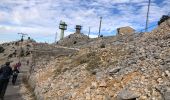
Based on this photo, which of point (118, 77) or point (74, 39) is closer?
point (118, 77)

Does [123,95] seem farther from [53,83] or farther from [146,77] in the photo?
[53,83]

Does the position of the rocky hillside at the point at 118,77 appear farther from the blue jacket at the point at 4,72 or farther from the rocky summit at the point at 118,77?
the blue jacket at the point at 4,72

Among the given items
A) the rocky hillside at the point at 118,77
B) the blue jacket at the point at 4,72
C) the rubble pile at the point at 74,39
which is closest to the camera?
the rocky hillside at the point at 118,77

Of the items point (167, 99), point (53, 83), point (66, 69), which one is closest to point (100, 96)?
point (167, 99)

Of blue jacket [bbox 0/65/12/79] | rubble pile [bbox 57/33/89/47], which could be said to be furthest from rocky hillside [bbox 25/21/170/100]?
rubble pile [bbox 57/33/89/47]

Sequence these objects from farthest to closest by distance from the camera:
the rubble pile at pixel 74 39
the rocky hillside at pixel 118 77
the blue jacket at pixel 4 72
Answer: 1. the rubble pile at pixel 74 39
2. the blue jacket at pixel 4 72
3. the rocky hillside at pixel 118 77

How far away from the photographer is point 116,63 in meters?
19.0

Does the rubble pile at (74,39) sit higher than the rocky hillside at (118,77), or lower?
higher

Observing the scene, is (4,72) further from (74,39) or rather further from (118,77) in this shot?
(74,39)

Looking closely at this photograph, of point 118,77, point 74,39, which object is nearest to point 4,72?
point 118,77

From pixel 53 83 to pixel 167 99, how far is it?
11.0m

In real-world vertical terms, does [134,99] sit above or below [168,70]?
below

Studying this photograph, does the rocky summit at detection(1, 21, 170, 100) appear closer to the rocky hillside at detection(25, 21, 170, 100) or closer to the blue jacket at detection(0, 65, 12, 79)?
the rocky hillside at detection(25, 21, 170, 100)

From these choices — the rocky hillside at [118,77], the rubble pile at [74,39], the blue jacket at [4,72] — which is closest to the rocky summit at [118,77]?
the rocky hillside at [118,77]
